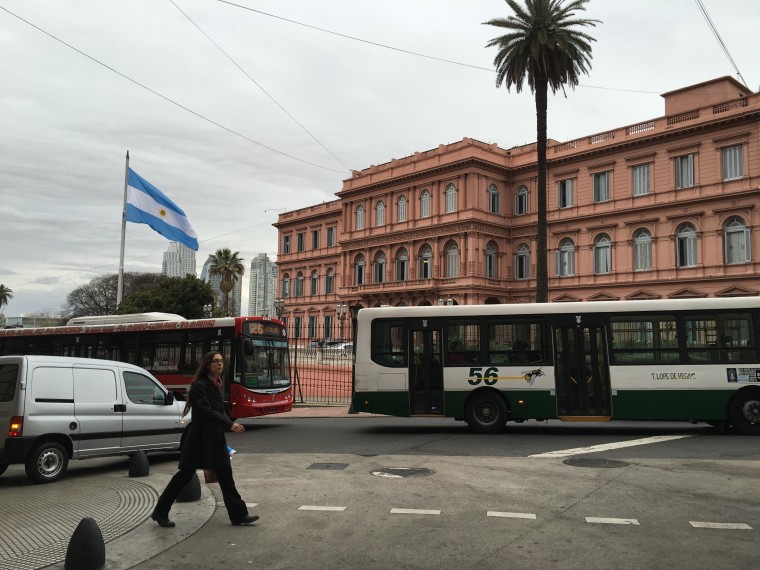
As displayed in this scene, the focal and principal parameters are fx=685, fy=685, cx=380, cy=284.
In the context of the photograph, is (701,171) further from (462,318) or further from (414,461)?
(414,461)

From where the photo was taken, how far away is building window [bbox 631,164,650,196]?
46.8 meters

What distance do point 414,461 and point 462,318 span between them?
16.1ft

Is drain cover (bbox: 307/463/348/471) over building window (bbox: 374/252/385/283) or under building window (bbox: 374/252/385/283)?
under

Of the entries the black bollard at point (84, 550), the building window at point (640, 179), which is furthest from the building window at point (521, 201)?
the black bollard at point (84, 550)

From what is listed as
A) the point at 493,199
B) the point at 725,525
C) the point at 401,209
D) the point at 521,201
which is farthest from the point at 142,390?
the point at 401,209

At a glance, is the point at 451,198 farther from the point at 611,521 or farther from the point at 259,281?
the point at 259,281

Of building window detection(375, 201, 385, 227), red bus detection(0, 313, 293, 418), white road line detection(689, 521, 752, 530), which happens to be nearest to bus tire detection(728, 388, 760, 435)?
white road line detection(689, 521, 752, 530)

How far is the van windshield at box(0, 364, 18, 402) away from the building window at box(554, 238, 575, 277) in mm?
45722

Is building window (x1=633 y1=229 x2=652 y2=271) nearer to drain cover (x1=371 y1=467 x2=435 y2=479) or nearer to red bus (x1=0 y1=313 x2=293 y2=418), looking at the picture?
red bus (x1=0 y1=313 x2=293 y2=418)

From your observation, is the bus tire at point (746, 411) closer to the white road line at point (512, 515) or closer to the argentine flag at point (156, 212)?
the white road line at point (512, 515)

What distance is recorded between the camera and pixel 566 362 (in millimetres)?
14742

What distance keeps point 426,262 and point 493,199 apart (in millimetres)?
7735

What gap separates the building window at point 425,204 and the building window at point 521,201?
7393 millimetres

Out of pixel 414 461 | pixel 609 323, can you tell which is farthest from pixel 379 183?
pixel 414 461
